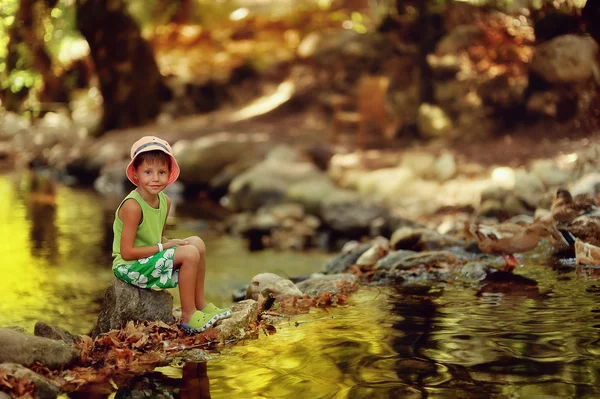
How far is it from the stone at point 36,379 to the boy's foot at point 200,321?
1122 millimetres

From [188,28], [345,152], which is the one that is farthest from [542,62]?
[188,28]

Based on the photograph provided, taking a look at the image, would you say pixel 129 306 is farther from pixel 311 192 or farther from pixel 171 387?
pixel 311 192

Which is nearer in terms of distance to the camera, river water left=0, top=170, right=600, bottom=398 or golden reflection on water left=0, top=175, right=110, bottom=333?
river water left=0, top=170, right=600, bottom=398

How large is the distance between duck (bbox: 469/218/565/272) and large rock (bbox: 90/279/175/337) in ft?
9.94

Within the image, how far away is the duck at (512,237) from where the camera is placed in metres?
7.06

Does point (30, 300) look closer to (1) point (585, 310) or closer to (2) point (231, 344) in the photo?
(2) point (231, 344)

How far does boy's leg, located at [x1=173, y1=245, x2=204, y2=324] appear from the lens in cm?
505

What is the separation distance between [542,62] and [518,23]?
1.05 meters

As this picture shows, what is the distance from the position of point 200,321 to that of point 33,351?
1.04m

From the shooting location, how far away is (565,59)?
14445mm

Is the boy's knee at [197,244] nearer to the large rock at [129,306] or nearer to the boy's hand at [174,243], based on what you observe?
the boy's hand at [174,243]

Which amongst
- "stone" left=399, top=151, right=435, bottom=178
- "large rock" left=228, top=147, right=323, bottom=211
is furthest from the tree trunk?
"stone" left=399, top=151, right=435, bottom=178

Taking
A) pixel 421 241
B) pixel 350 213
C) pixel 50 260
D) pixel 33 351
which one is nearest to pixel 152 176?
pixel 33 351

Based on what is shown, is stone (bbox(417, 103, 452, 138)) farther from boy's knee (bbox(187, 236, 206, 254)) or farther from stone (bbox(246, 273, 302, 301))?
boy's knee (bbox(187, 236, 206, 254))
